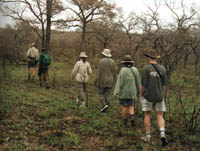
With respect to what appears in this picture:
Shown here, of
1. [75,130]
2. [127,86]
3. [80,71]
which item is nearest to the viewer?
[75,130]

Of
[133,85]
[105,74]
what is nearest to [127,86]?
[133,85]

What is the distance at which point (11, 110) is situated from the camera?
6.29m

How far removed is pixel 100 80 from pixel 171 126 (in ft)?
8.42

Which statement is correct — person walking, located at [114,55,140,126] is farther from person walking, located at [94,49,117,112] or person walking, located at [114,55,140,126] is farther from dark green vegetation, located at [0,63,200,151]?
person walking, located at [94,49,117,112]

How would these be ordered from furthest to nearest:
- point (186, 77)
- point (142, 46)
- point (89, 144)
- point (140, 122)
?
point (142, 46)
point (186, 77)
point (140, 122)
point (89, 144)

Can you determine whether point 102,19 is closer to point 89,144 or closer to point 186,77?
point 186,77

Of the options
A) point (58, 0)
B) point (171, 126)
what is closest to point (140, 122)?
point (171, 126)

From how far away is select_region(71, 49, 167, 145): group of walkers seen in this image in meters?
4.51

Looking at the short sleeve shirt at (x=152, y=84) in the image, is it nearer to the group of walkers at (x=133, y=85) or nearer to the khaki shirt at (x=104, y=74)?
the group of walkers at (x=133, y=85)

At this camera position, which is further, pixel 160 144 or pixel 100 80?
pixel 100 80

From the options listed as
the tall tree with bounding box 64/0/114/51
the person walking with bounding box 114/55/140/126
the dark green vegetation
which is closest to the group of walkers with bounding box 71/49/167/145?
the person walking with bounding box 114/55/140/126

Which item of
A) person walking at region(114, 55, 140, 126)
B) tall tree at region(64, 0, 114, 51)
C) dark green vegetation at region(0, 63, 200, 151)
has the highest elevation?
tall tree at region(64, 0, 114, 51)

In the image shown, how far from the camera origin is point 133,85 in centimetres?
567

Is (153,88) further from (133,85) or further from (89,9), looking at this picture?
(89,9)
